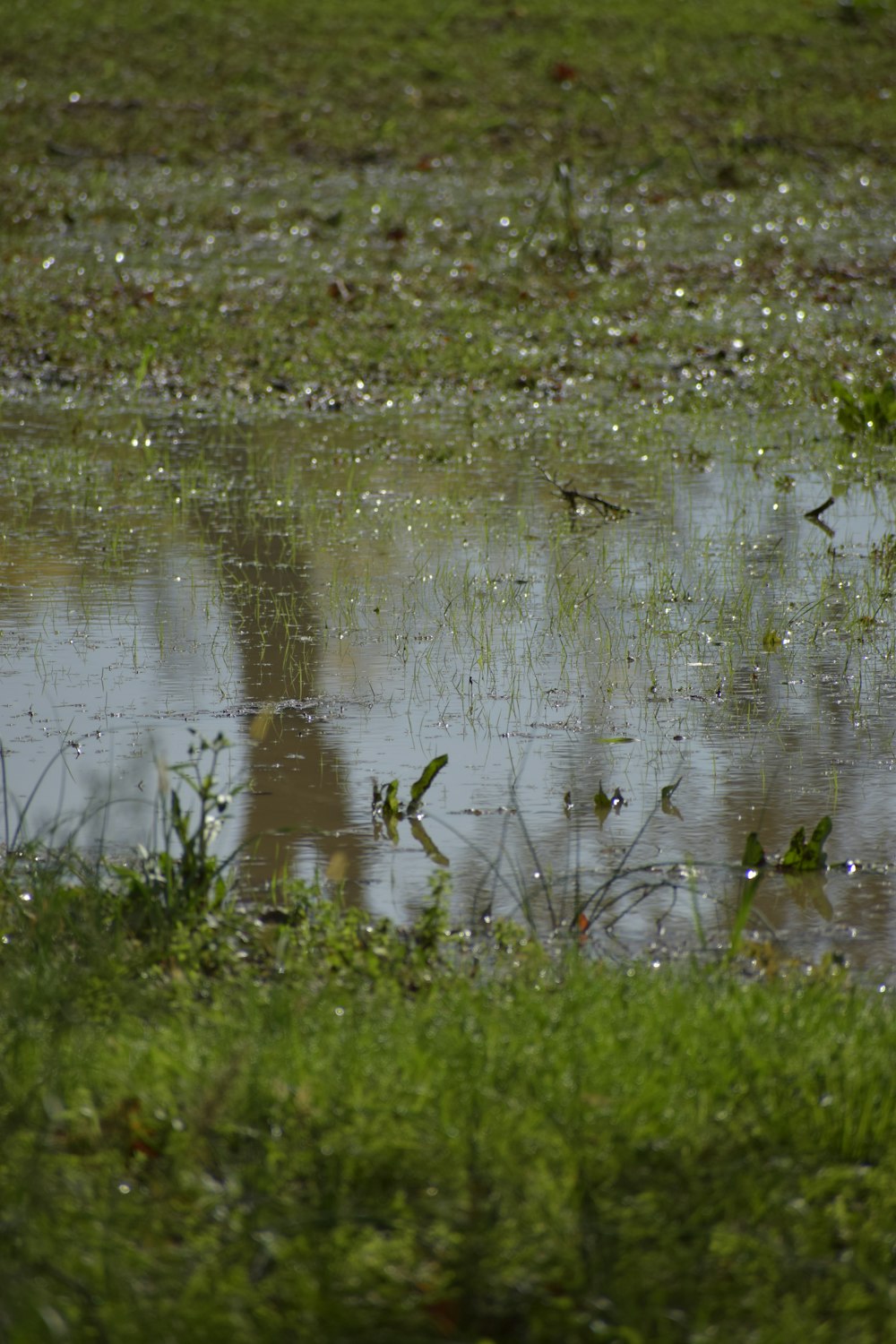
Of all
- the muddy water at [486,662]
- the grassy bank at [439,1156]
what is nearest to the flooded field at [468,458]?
the muddy water at [486,662]

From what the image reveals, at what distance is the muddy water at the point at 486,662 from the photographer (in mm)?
4812

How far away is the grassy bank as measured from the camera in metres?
2.72

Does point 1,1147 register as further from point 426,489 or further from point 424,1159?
point 426,489

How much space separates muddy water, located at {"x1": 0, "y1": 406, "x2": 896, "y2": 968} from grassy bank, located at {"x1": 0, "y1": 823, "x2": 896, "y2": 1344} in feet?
2.14

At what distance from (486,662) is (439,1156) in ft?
11.9

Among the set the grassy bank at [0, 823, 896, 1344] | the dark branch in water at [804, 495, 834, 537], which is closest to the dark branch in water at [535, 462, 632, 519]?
the dark branch in water at [804, 495, 834, 537]

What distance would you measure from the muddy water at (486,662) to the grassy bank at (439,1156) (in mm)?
653

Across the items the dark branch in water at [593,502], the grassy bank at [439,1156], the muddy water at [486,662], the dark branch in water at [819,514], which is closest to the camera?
the grassy bank at [439,1156]

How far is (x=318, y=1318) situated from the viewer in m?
2.69

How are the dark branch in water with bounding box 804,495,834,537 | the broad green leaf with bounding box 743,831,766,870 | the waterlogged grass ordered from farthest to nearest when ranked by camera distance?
the waterlogged grass
the dark branch in water with bounding box 804,495,834,537
the broad green leaf with bounding box 743,831,766,870

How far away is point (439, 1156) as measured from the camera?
9.94ft

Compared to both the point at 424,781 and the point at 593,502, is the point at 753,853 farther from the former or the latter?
the point at 593,502

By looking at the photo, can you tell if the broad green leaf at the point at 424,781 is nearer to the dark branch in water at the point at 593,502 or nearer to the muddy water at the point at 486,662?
the muddy water at the point at 486,662

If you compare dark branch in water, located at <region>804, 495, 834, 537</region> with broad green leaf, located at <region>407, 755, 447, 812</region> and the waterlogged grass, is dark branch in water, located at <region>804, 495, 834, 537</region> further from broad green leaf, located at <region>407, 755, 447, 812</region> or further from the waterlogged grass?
broad green leaf, located at <region>407, 755, 447, 812</region>
